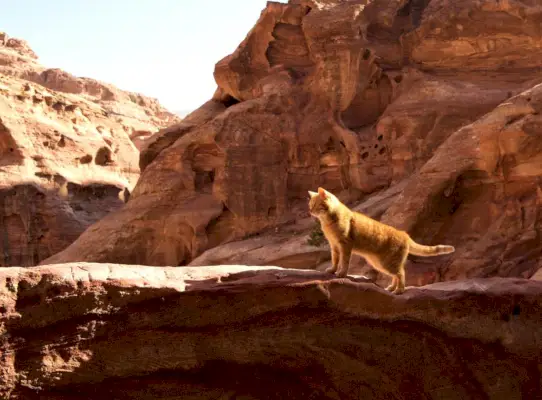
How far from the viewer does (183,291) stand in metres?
5.35

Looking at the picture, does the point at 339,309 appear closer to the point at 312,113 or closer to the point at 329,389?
the point at 329,389

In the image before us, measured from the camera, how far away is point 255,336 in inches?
219

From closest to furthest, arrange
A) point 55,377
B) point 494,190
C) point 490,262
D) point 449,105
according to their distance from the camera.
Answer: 1. point 55,377
2. point 490,262
3. point 494,190
4. point 449,105

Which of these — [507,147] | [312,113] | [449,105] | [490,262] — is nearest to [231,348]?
[490,262]

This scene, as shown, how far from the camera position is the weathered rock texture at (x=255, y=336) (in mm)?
4906

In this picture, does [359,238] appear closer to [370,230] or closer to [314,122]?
[370,230]

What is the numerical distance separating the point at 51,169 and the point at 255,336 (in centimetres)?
1789

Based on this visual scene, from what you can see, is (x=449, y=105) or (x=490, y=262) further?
(x=449, y=105)

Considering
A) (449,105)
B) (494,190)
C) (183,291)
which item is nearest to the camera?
(183,291)

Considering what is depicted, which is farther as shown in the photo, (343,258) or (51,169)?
(51,169)

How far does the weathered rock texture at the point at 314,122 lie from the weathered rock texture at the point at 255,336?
7.98 m

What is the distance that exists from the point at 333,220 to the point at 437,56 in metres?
12.5

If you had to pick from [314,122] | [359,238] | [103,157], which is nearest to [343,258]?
[359,238]

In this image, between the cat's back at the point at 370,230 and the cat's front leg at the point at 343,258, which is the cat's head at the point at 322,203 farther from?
the cat's front leg at the point at 343,258
